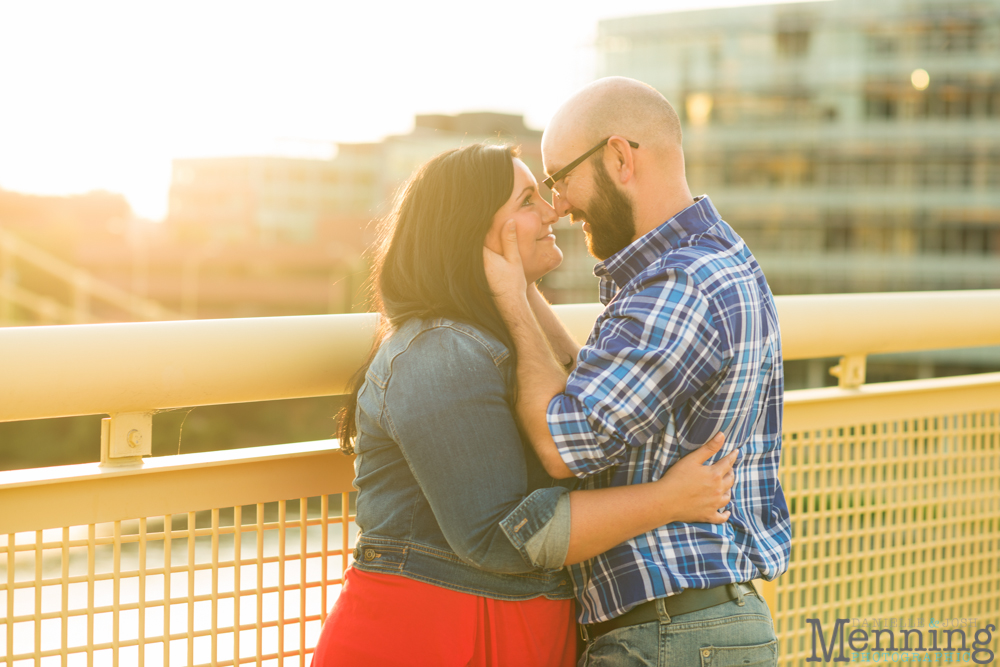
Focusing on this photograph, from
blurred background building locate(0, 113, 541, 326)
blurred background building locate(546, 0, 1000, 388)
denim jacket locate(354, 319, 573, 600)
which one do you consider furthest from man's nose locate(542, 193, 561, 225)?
blurred background building locate(0, 113, 541, 326)

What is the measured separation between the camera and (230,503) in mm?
1607

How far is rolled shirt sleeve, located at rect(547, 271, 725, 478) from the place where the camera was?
157cm

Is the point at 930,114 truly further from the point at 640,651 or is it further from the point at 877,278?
the point at 640,651

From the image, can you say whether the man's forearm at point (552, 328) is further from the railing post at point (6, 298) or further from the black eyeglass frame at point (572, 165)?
the railing post at point (6, 298)

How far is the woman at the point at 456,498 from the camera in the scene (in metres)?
1.56

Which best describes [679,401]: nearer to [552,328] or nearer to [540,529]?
[540,529]

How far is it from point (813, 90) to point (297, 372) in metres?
54.0

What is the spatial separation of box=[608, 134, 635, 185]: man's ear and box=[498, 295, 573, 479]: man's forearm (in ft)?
1.27

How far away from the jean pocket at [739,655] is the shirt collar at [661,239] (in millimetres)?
702

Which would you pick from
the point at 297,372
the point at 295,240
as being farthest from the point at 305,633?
the point at 295,240

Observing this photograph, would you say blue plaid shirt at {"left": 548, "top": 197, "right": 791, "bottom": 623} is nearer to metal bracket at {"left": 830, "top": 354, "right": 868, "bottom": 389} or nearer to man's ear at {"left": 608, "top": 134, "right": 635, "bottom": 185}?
man's ear at {"left": 608, "top": 134, "right": 635, "bottom": 185}

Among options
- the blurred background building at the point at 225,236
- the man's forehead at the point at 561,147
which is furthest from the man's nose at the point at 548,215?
the blurred background building at the point at 225,236

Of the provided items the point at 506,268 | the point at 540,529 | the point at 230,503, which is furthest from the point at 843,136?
the point at 230,503

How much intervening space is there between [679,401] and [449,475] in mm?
412
